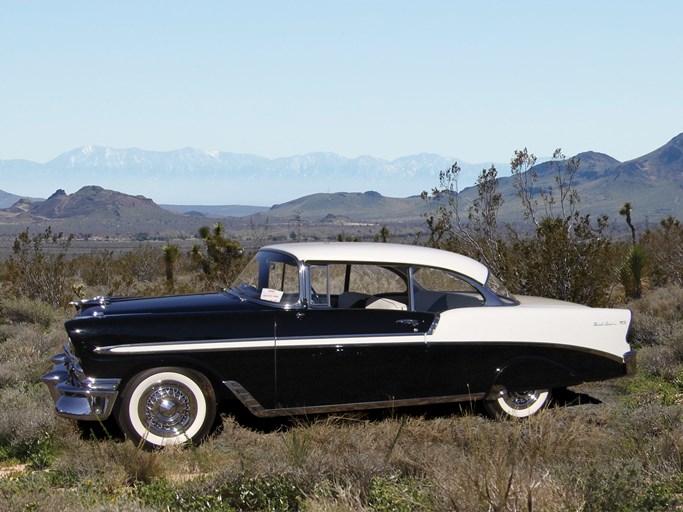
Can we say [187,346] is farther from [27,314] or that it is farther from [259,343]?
[27,314]

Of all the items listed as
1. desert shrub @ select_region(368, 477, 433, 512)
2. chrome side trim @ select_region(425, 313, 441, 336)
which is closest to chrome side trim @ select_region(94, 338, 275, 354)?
chrome side trim @ select_region(425, 313, 441, 336)

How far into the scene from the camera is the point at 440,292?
25.4ft

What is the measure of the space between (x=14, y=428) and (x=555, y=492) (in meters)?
4.44

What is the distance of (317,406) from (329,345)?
1.62 ft

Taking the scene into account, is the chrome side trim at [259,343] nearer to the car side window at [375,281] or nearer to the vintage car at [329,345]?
the vintage car at [329,345]

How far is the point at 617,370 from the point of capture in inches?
313

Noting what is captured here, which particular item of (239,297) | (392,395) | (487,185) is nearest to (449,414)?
(392,395)

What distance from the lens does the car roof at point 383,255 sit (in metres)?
7.49

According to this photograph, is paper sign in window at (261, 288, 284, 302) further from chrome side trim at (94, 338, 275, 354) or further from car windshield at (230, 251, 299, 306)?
chrome side trim at (94, 338, 275, 354)

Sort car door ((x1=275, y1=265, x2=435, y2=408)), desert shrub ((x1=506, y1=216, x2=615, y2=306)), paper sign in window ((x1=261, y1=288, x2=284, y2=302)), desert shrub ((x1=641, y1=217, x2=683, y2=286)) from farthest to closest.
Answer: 1. desert shrub ((x1=641, y1=217, x2=683, y2=286))
2. desert shrub ((x1=506, y1=216, x2=615, y2=306))
3. paper sign in window ((x1=261, y1=288, x2=284, y2=302))
4. car door ((x1=275, y1=265, x2=435, y2=408))

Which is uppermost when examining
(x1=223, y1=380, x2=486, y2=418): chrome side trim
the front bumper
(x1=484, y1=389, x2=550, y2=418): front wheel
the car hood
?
the car hood

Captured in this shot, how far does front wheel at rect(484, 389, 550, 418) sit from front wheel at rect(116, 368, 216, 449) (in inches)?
95.8

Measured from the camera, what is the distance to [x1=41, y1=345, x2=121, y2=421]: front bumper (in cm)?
659

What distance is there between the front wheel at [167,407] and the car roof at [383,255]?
4.56 ft
